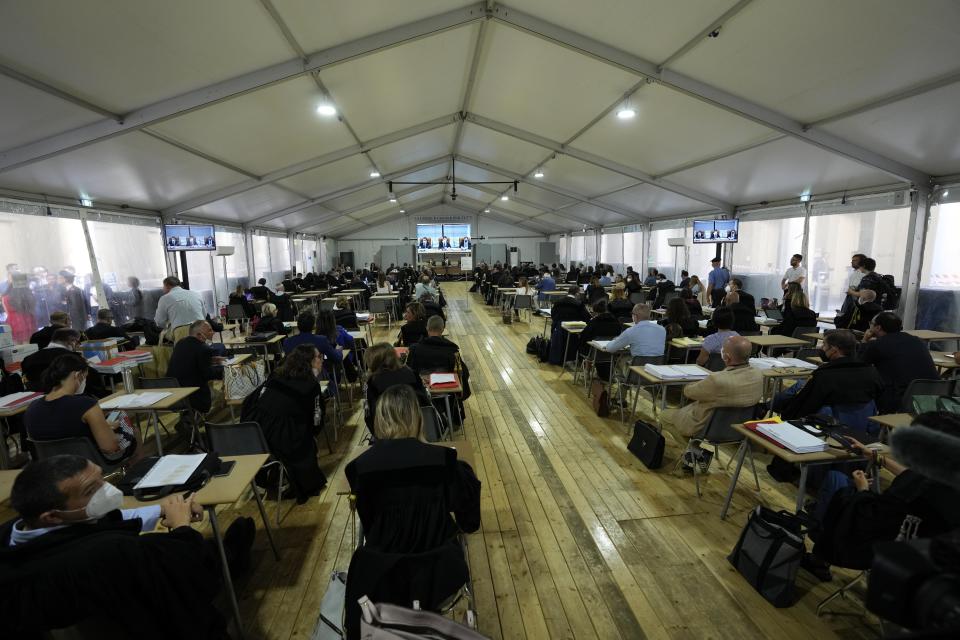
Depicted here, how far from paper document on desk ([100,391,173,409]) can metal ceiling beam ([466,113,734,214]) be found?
8.08 m

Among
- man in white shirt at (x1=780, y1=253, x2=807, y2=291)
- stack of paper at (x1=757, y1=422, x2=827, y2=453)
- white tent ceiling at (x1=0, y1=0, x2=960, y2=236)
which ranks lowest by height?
stack of paper at (x1=757, y1=422, x2=827, y2=453)

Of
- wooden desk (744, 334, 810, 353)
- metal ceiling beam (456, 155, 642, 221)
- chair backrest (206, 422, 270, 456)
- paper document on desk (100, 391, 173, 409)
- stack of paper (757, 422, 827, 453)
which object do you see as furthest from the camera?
metal ceiling beam (456, 155, 642, 221)

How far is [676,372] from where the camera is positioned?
393 centimetres

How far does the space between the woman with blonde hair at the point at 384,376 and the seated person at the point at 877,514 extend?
234cm

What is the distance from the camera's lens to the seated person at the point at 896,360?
11.8 feet

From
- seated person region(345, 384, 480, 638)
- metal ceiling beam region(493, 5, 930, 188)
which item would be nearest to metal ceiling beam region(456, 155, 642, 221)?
metal ceiling beam region(493, 5, 930, 188)

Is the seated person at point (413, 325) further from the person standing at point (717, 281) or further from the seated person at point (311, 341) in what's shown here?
the person standing at point (717, 281)

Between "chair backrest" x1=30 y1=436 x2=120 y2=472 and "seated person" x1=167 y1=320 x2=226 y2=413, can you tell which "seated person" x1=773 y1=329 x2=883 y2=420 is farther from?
"seated person" x1=167 y1=320 x2=226 y2=413

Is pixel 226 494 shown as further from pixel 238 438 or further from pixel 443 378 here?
pixel 443 378

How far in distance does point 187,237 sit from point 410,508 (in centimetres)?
958

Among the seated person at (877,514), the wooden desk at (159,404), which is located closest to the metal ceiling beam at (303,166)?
the wooden desk at (159,404)

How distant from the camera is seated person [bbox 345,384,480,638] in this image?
1.58m

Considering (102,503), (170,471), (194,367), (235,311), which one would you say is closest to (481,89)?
(194,367)

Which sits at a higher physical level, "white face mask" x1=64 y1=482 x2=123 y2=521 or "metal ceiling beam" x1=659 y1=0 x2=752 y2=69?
"metal ceiling beam" x1=659 y1=0 x2=752 y2=69
